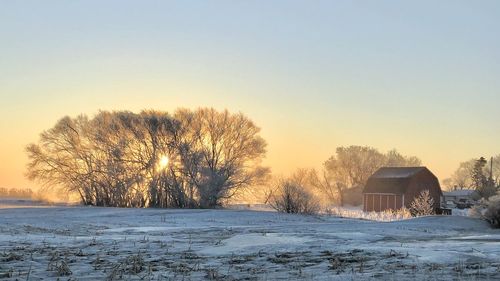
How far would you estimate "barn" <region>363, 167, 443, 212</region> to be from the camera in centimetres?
7706

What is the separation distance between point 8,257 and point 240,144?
5466 cm

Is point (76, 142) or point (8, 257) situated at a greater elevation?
point (76, 142)

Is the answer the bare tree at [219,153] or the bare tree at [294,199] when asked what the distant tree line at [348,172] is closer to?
the bare tree at [219,153]

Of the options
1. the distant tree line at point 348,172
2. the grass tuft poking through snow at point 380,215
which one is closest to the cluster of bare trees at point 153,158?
the grass tuft poking through snow at point 380,215

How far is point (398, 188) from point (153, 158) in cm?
3269

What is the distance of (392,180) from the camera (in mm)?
80000

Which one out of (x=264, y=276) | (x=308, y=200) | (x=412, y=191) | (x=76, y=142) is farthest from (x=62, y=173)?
(x=264, y=276)

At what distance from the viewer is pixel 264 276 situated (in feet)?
35.6

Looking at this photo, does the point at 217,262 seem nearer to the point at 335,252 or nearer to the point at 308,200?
the point at 335,252

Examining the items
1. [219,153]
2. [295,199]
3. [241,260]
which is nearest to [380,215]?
[295,199]

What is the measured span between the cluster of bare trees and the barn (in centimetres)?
2057

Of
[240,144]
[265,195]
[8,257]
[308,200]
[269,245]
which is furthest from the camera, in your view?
[240,144]

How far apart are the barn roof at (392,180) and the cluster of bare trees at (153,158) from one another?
20.7 m

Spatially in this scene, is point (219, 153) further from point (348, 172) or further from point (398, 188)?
point (348, 172)
